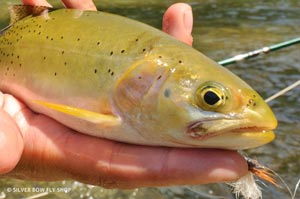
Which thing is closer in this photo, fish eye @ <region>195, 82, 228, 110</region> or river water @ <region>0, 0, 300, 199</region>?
fish eye @ <region>195, 82, 228, 110</region>

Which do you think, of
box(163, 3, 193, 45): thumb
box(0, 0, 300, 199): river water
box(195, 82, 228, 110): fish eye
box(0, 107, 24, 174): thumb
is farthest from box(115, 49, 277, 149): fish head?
box(0, 0, 300, 199): river water

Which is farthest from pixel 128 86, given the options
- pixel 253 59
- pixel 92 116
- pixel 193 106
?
pixel 253 59

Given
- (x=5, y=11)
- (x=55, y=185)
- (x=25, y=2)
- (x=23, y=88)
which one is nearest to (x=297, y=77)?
(x=55, y=185)

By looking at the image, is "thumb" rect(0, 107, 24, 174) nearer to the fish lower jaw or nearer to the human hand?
the human hand

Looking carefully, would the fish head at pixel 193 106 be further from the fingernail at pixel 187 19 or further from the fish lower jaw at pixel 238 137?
the fingernail at pixel 187 19

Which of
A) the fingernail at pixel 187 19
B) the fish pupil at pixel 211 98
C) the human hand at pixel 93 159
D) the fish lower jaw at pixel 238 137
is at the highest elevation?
the fish pupil at pixel 211 98

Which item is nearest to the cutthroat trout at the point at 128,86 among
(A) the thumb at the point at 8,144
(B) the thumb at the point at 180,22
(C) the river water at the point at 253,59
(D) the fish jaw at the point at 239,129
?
(D) the fish jaw at the point at 239,129

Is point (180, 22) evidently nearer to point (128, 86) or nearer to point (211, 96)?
point (128, 86)
